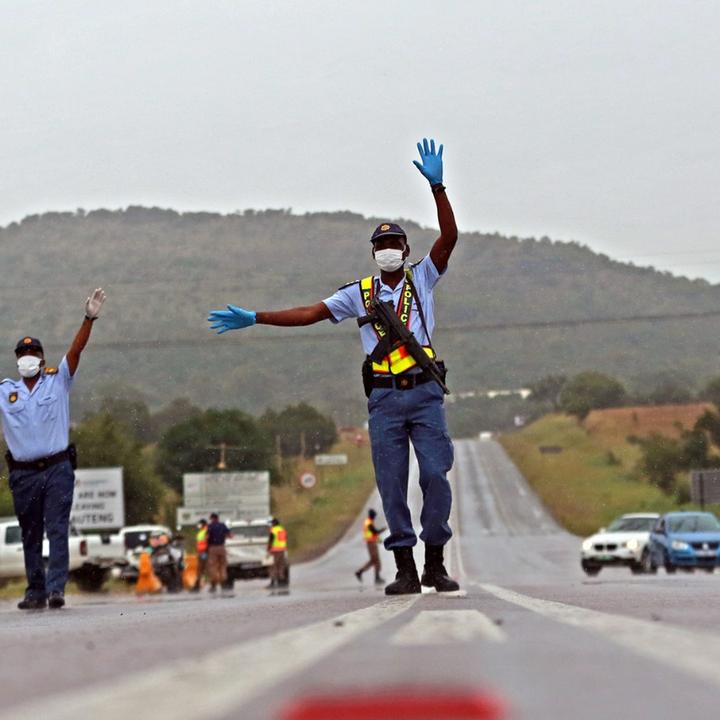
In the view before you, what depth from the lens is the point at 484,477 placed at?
5103 inches

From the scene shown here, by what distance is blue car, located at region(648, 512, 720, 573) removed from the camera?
104 feet

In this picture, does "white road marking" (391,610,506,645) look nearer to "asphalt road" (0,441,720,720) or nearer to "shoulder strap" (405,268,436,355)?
"asphalt road" (0,441,720,720)

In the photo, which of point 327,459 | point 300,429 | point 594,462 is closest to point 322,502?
point 327,459

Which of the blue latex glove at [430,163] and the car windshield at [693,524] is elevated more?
the blue latex glove at [430,163]

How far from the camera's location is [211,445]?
108 m

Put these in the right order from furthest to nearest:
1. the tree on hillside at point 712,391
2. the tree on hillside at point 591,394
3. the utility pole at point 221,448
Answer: the tree on hillside at point 591,394 < the tree on hillside at point 712,391 < the utility pole at point 221,448

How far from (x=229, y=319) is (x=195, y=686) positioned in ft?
23.4

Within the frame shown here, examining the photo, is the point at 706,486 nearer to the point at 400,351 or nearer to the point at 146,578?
the point at 146,578

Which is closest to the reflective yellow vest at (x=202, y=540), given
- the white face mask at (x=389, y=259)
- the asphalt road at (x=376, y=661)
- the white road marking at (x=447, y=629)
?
the white face mask at (x=389, y=259)

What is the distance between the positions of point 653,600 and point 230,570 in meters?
35.4

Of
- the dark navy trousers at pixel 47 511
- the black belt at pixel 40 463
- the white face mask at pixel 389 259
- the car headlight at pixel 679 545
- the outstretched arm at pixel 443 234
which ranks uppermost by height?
the outstretched arm at pixel 443 234

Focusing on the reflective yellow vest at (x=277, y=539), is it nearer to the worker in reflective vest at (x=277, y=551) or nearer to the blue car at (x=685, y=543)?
the worker in reflective vest at (x=277, y=551)

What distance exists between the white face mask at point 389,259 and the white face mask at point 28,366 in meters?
2.74

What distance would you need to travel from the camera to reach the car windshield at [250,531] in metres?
44.0
